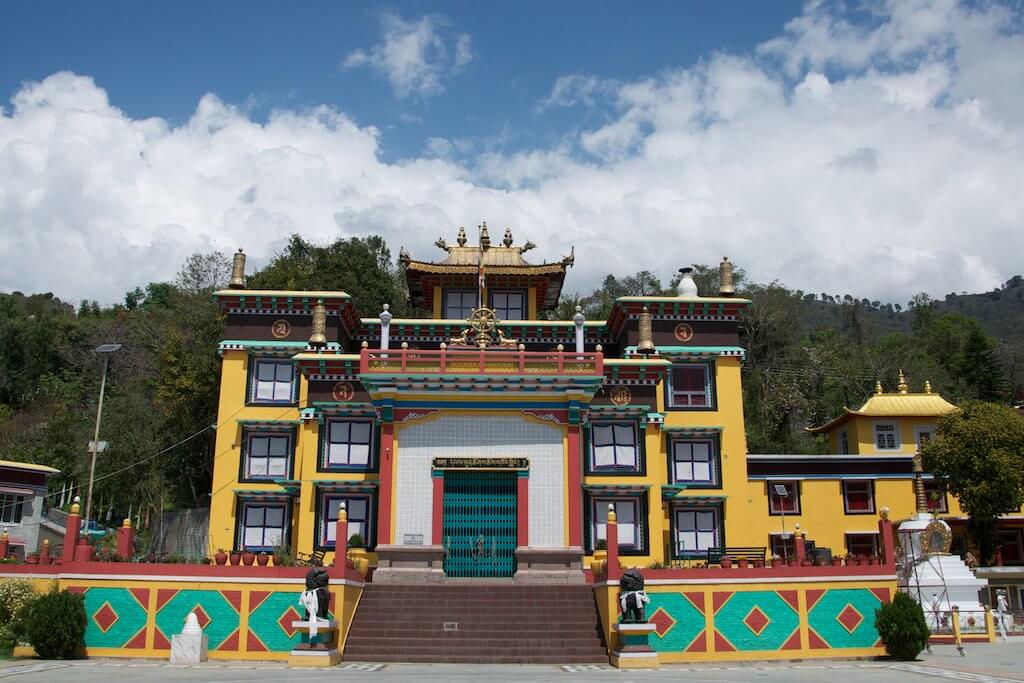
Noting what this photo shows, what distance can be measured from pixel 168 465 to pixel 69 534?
94.7 feet

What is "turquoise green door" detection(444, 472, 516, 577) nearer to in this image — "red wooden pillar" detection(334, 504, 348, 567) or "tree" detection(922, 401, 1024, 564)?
"red wooden pillar" detection(334, 504, 348, 567)

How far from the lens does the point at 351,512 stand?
106ft

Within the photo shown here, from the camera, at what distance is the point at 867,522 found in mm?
38531

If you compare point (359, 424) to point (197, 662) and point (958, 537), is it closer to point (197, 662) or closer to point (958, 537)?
point (197, 662)

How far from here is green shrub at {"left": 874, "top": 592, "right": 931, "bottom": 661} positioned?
886 inches

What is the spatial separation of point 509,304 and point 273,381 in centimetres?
1079

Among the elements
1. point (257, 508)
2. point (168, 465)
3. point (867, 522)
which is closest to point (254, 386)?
point (257, 508)

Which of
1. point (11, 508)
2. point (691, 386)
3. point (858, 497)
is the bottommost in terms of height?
point (11, 508)

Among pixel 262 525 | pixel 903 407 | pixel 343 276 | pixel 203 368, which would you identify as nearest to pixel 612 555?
pixel 262 525

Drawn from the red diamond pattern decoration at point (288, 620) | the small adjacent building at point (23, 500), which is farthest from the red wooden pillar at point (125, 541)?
the small adjacent building at point (23, 500)

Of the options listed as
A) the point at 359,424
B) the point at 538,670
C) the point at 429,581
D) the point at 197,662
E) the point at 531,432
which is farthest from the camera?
the point at 359,424

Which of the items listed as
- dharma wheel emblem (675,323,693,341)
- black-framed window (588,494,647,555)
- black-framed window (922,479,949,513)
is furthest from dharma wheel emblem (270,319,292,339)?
black-framed window (922,479,949,513)

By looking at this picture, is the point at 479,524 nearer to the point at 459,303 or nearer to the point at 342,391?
the point at 342,391

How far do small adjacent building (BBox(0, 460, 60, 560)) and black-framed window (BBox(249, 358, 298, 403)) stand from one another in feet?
50.4
